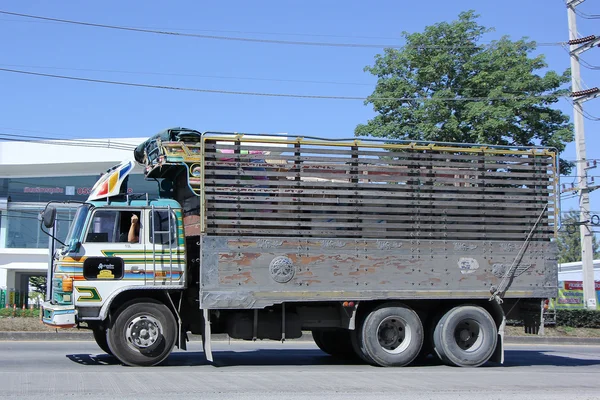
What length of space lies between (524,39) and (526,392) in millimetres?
18169

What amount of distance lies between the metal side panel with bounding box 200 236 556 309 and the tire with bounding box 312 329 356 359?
170 cm

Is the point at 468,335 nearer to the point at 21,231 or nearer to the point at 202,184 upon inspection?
the point at 202,184

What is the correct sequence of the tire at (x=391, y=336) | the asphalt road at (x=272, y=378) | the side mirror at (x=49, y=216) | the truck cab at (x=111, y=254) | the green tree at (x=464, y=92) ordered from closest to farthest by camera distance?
1. the asphalt road at (x=272, y=378)
2. the side mirror at (x=49, y=216)
3. the truck cab at (x=111, y=254)
4. the tire at (x=391, y=336)
5. the green tree at (x=464, y=92)

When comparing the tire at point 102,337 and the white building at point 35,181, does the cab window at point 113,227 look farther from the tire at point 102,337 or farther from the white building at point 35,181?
the white building at point 35,181

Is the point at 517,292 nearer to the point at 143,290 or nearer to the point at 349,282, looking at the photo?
the point at 349,282

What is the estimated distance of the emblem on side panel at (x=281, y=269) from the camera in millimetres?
11375

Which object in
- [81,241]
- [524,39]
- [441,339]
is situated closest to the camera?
[81,241]

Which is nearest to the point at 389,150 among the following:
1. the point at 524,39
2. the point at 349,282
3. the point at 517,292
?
the point at 349,282

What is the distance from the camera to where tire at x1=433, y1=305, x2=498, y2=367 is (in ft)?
39.7

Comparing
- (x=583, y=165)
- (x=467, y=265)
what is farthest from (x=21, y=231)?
(x=467, y=265)

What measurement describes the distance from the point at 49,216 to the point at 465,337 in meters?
7.23

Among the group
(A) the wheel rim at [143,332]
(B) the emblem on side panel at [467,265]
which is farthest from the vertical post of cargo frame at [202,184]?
(B) the emblem on side panel at [467,265]

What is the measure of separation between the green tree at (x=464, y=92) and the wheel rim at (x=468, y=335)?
1149cm

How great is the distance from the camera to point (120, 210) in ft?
37.9
